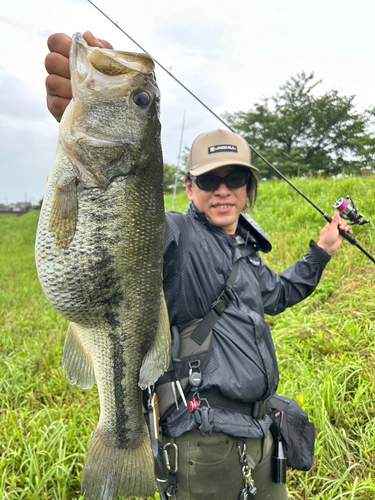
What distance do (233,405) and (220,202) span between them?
118 cm

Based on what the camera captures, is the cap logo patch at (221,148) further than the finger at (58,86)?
Yes

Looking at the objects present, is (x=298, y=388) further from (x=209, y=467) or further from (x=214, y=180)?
(x=214, y=180)

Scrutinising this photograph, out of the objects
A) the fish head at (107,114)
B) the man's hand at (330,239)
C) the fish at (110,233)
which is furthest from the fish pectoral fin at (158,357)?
the man's hand at (330,239)

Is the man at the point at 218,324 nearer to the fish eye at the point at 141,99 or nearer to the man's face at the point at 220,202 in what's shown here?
the man's face at the point at 220,202

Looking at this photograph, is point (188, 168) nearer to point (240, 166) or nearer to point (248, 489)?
point (240, 166)

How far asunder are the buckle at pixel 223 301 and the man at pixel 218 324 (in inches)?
1.3

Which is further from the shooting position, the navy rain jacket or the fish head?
the navy rain jacket

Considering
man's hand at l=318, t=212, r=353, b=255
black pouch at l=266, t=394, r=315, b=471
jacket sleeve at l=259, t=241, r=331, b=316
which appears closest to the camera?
black pouch at l=266, t=394, r=315, b=471

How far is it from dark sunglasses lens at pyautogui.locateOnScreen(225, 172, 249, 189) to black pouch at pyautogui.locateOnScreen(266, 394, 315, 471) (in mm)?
1417

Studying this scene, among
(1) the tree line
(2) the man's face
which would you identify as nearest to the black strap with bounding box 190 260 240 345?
(2) the man's face

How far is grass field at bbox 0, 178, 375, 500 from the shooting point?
126 inches

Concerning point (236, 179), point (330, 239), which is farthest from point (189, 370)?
point (330, 239)

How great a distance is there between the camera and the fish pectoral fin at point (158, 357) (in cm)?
164

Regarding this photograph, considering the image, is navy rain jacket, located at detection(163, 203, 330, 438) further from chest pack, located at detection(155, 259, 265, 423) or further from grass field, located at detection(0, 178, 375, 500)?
grass field, located at detection(0, 178, 375, 500)
